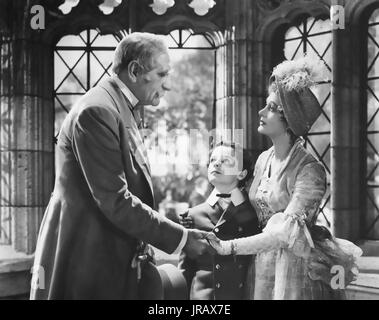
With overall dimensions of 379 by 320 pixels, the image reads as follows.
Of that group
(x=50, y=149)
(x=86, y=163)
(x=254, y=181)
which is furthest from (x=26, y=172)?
(x=86, y=163)

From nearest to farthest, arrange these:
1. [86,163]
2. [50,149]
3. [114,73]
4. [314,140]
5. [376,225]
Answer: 1. [86,163]
2. [114,73]
3. [376,225]
4. [314,140]
5. [50,149]

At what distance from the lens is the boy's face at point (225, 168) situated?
214cm

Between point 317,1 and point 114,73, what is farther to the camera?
point 317,1

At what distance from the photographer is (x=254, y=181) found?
213 cm

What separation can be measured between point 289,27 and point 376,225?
3.81 feet

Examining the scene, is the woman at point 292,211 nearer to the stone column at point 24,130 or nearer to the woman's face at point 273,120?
the woman's face at point 273,120

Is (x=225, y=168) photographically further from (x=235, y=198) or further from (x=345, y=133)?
(x=345, y=133)

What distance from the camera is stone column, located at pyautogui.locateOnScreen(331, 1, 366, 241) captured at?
279 cm

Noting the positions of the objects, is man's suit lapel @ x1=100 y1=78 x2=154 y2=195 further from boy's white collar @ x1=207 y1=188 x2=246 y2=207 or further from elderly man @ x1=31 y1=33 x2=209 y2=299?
boy's white collar @ x1=207 y1=188 x2=246 y2=207

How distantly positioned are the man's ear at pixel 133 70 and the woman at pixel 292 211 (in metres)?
0.58

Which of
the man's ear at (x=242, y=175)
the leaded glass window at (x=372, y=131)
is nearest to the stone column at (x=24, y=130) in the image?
the man's ear at (x=242, y=175)
